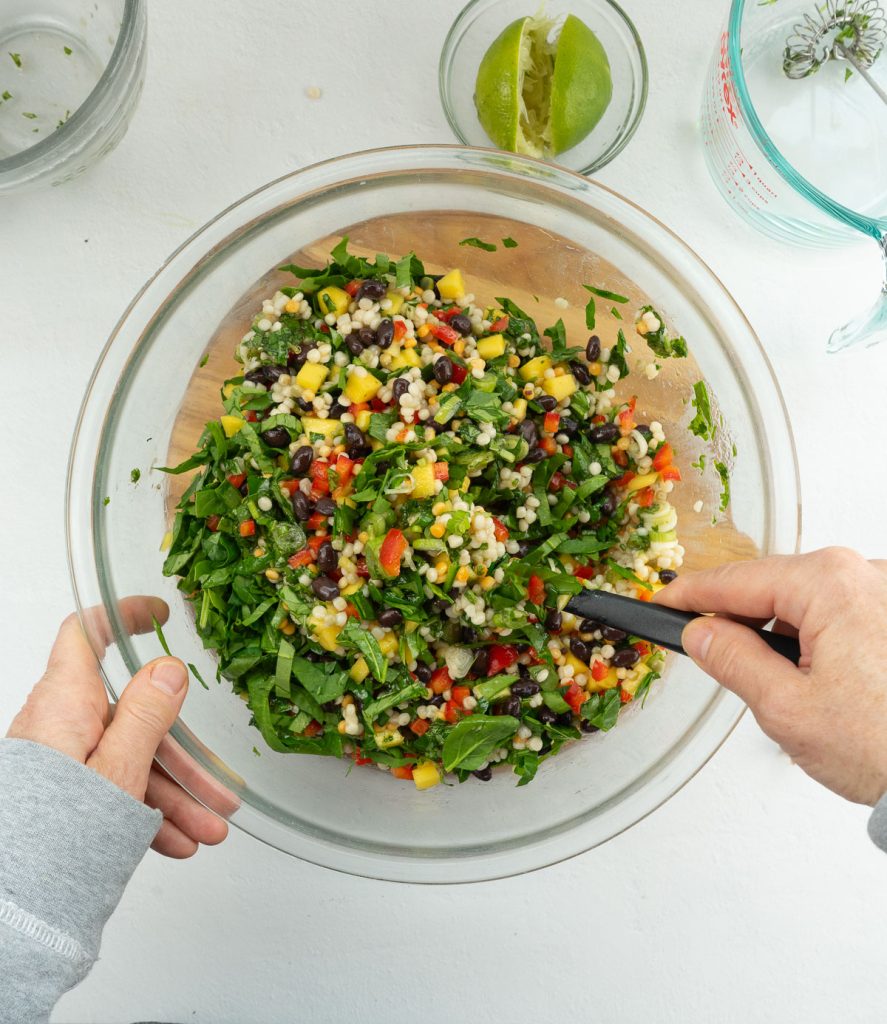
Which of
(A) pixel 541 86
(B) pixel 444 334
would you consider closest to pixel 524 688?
(B) pixel 444 334

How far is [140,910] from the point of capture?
8.11 ft

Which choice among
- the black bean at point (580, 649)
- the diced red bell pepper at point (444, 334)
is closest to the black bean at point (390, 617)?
the black bean at point (580, 649)

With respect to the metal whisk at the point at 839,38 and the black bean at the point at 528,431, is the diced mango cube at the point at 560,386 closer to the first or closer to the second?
the black bean at the point at 528,431

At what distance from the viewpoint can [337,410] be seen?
196 centimetres

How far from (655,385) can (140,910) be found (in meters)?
2.02

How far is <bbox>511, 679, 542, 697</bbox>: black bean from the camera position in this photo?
6.42 ft

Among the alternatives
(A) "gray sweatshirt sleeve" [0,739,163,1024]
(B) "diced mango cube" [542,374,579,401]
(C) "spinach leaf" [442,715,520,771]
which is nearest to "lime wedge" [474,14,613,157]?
(B) "diced mango cube" [542,374,579,401]

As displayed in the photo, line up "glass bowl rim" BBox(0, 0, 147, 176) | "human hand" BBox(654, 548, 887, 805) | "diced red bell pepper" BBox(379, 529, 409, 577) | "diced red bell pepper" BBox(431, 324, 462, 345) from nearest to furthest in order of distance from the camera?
"human hand" BBox(654, 548, 887, 805)
"diced red bell pepper" BBox(379, 529, 409, 577)
"diced red bell pepper" BBox(431, 324, 462, 345)
"glass bowl rim" BBox(0, 0, 147, 176)

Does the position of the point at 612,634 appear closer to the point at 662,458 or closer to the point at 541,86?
the point at 662,458

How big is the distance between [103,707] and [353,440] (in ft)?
2.77

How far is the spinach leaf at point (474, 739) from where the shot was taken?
6.24ft

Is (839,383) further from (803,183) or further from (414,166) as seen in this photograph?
(414,166)

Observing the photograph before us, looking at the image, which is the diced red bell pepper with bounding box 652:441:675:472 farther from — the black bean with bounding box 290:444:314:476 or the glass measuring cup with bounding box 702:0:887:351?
the black bean with bounding box 290:444:314:476

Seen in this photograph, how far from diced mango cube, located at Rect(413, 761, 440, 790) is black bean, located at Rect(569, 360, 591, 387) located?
974 millimetres
